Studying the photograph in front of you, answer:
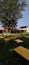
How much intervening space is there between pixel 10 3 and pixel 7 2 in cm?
69

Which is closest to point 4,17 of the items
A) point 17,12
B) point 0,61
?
point 17,12

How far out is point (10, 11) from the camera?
100 feet

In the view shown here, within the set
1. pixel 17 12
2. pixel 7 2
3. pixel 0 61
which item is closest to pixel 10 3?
pixel 7 2

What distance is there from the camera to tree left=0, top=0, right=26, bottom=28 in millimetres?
30141

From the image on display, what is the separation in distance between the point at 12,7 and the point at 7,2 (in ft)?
5.07

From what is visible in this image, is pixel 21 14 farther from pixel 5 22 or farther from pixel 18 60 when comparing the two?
pixel 18 60

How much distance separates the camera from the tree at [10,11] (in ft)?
98.9

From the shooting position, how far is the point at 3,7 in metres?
30.6

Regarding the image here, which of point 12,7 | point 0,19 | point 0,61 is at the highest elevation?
point 12,7

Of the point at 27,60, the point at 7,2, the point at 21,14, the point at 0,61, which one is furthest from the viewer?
the point at 21,14

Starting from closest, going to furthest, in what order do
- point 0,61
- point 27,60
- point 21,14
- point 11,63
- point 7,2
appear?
point 27,60
point 11,63
point 0,61
point 7,2
point 21,14

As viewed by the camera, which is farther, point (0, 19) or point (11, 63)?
point (0, 19)

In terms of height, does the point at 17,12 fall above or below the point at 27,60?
above

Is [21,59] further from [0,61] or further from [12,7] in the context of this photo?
[12,7]
